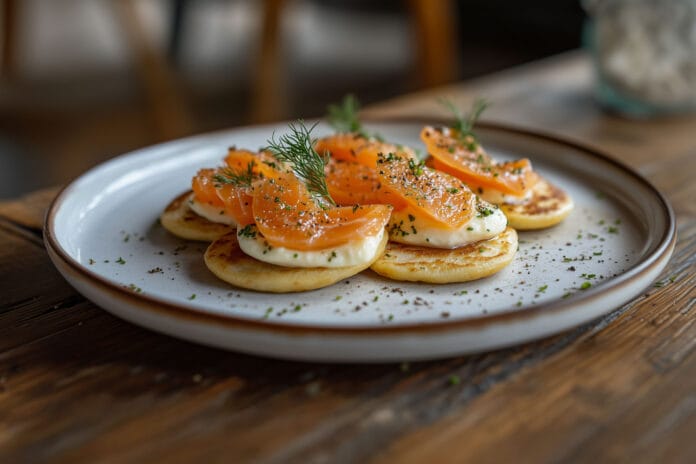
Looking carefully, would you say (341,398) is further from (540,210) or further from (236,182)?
(540,210)

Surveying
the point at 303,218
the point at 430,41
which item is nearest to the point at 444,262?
the point at 303,218

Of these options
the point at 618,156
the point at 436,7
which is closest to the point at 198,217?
the point at 618,156

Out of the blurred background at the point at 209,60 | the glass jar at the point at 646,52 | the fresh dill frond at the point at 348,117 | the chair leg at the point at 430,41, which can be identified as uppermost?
the glass jar at the point at 646,52

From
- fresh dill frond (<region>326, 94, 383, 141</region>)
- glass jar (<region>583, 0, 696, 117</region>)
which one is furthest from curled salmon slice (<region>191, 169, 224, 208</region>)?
glass jar (<region>583, 0, 696, 117</region>)

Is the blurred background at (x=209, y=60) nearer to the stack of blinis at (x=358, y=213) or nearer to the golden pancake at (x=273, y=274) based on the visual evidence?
the stack of blinis at (x=358, y=213)

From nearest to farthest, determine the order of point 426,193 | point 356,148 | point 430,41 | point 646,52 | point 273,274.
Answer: point 273,274, point 426,193, point 356,148, point 646,52, point 430,41

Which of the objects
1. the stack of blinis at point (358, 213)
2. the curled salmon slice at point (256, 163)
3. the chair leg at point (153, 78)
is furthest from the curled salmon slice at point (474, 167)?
the chair leg at point (153, 78)
